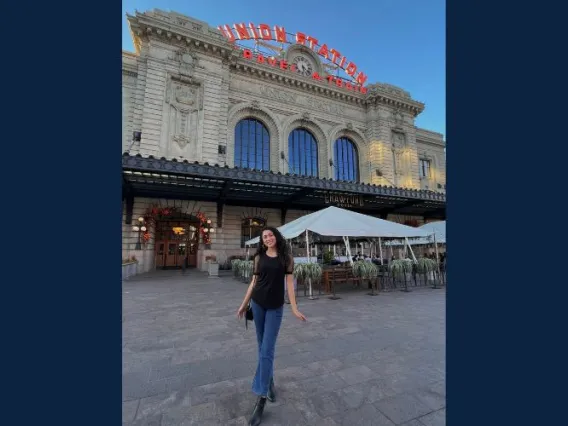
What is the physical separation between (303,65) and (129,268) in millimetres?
25251

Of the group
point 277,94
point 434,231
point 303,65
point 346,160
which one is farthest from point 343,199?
point 303,65

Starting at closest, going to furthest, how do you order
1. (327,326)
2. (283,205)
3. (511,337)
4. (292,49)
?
1. (511,337)
2. (327,326)
3. (283,205)
4. (292,49)

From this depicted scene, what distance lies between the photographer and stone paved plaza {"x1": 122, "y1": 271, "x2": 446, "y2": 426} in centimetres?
248

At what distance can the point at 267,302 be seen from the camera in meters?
2.64

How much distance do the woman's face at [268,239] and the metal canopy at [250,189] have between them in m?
12.1

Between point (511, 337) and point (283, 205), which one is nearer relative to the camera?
point (511, 337)

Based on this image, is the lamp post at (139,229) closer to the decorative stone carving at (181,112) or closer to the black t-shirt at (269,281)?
the decorative stone carving at (181,112)

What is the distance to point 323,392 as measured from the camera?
282cm

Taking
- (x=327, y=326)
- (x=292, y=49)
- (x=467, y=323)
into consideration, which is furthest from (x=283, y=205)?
(x=467, y=323)

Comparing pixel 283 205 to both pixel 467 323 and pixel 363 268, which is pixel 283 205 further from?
pixel 467 323

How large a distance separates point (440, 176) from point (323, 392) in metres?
35.2

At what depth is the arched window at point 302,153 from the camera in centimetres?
Answer: 2419

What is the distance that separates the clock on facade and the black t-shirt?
1123 inches

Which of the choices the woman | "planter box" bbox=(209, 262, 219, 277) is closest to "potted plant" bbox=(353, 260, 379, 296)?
the woman
